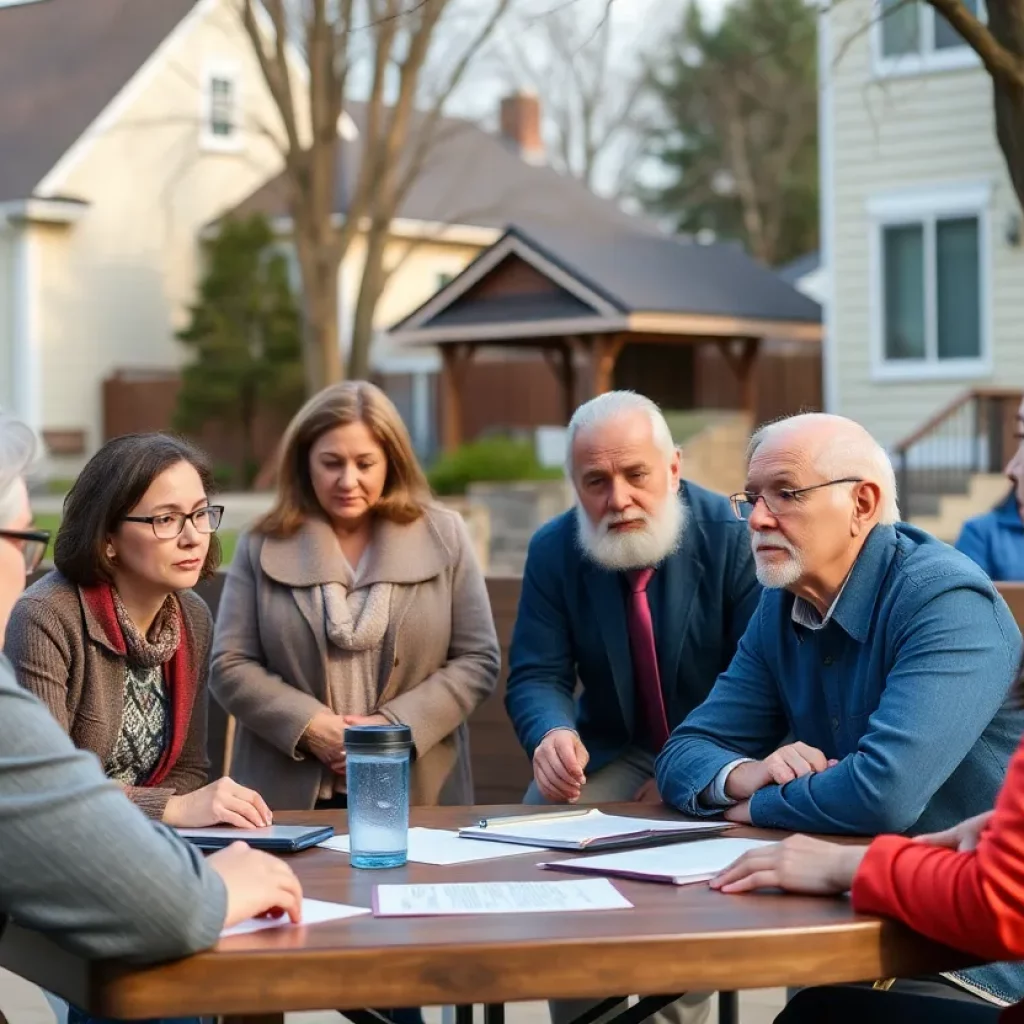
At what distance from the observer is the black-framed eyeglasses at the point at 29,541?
2.63 meters

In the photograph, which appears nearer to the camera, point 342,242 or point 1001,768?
point 1001,768

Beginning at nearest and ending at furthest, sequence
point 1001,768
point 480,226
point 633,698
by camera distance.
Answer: point 1001,768 → point 633,698 → point 480,226

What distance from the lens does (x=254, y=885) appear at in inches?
99.9

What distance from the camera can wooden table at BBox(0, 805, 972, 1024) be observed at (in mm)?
2383

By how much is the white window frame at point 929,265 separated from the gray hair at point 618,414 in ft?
49.6

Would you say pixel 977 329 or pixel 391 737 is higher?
pixel 977 329

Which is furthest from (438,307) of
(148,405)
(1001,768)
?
(1001,768)

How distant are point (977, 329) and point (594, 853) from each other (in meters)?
17.1

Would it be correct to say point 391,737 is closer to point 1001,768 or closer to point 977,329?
point 1001,768

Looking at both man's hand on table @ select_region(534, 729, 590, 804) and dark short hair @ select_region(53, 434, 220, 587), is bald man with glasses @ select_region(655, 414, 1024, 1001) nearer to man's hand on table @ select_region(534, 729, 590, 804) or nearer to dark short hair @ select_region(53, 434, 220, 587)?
man's hand on table @ select_region(534, 729, 590, 804)

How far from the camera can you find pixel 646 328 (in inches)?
842

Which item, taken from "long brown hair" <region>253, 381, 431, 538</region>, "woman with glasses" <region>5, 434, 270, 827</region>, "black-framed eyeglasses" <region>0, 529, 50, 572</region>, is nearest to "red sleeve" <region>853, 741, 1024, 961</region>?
"black-framed eyeglasses" <region>0, 529, 50, 572</region>

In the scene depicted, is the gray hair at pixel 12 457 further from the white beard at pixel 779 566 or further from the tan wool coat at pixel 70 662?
the white beard at pixel 779 566

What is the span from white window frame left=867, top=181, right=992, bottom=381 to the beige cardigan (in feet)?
49.5
